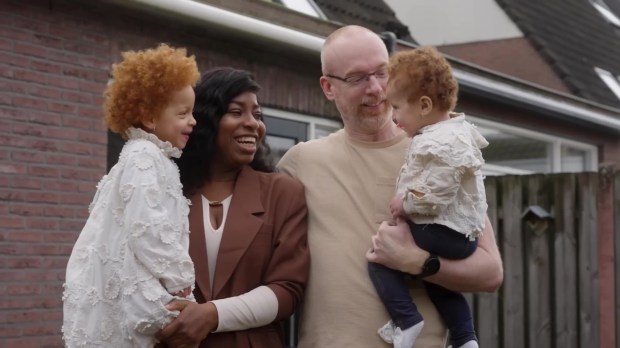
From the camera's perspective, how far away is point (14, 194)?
253 inches

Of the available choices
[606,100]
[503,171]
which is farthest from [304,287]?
[606,100]

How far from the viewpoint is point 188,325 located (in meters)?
3.33

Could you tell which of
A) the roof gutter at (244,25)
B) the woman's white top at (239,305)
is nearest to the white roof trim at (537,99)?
the roof gutter at (244,25)

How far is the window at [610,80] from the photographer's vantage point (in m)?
15.6

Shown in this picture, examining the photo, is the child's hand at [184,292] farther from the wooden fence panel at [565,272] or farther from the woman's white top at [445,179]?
the wooden fence panel at [565,272]

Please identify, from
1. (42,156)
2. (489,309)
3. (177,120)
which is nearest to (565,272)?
(489,309)

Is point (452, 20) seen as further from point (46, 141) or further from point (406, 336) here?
point (406, 336)

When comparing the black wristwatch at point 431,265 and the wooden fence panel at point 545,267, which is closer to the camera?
the black wristwatch at point 431,265

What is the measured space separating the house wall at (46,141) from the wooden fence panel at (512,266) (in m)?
2.46

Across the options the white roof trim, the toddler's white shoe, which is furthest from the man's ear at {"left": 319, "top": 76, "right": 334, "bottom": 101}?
the white roof trim

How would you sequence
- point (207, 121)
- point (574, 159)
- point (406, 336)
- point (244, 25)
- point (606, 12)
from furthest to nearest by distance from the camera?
point (606, 12) → point (574, 159) → point (244, 25) → point (207, 121) → point (406, 336)

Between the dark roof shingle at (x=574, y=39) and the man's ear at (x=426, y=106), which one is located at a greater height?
the dark roof shingle at (x=574, y=39)

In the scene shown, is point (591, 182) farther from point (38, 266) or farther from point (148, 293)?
point (148, 293)

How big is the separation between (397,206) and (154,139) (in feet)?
2.64
